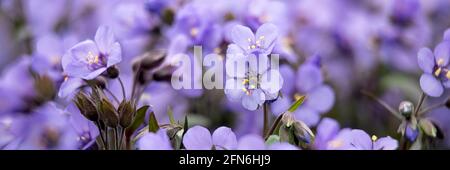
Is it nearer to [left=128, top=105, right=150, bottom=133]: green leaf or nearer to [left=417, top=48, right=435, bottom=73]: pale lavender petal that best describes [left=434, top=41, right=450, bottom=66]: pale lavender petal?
[left=417, top=48, right=435, bottom=73]: pale lavender petal

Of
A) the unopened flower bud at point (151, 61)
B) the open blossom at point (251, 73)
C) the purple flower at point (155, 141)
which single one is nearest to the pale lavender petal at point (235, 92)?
the open blossom at point (251, 73)

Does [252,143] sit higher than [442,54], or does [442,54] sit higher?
[442,54]

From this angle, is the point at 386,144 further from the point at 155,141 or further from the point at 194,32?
the point at 194,32

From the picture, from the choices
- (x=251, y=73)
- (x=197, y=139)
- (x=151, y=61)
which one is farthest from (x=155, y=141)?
(x=151, y=61)

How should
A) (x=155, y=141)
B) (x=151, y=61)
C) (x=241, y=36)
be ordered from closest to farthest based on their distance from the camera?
1. (x=155, y=141)
2. (x=241, y=36)
3. (x=151, y=61)

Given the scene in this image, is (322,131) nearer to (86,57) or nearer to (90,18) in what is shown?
(86,57)

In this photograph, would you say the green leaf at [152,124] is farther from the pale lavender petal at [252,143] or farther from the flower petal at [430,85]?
the flower petal at [430,85]
